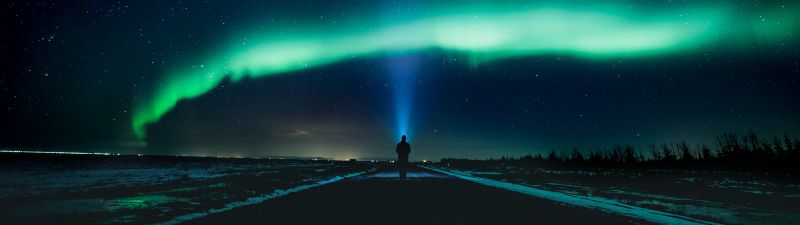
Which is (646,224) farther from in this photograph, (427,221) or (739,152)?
(739,152)

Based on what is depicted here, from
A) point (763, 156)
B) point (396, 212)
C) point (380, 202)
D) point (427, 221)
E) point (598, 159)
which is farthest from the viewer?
point (598, 159)

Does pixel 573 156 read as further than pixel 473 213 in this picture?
Yes

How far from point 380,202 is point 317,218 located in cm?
284

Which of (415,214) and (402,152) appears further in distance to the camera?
(402,152)

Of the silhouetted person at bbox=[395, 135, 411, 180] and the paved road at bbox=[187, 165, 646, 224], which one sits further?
the silhouetted person at bbox=[395, 135, 411, 180]

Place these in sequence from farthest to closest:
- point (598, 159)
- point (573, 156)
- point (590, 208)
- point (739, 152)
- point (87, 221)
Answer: point (573, 156)
point (598, 159)
point (739, 152)
point (590, 208)
point (87, 221)

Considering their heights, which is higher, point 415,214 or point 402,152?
point 402,152

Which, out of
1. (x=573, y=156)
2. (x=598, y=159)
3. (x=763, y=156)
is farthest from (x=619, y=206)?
(x=573, y=156)

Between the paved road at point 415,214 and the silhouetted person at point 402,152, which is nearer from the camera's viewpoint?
the paved road at point 415,214

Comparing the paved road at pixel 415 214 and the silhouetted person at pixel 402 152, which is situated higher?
the silhouetted person at pixel 402 152

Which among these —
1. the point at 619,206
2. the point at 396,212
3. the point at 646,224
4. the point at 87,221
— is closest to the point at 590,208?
the point at 619,206

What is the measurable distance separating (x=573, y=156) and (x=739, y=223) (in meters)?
131

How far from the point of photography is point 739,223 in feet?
23.3

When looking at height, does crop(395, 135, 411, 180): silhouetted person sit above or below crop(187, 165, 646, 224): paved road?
above
